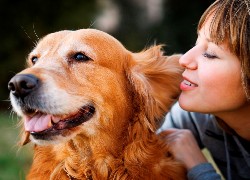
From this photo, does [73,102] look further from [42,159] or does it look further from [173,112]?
[173,112]

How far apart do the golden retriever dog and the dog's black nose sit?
0.06 meters

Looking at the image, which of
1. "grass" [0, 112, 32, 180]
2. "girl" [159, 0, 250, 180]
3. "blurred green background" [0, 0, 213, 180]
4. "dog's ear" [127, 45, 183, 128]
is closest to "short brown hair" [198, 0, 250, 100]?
"girl" [159, 0, 250, 180]

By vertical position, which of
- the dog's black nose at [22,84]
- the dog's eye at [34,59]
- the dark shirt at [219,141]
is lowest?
the dark shirt at [219,141]

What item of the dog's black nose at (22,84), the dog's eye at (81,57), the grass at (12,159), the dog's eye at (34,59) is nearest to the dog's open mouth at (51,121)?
the dog's black nose at (22,84)

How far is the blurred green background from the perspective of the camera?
470 inches

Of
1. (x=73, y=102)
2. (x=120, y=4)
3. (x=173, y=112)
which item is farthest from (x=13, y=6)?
(x=73, y=102)

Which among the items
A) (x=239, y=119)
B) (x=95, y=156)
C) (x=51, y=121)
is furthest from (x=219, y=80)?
(x=51, y=121)

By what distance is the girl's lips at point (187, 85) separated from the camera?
10.7 ft

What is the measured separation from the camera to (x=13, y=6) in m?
12.2

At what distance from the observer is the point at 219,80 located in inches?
122

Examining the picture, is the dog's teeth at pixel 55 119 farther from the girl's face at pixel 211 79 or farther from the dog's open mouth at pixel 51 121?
the girl's face at pixel 211 79

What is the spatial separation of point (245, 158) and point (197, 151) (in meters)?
0.42

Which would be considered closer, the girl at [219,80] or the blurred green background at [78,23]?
the girl at [219,80]

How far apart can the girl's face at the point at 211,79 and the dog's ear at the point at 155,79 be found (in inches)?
7.6
